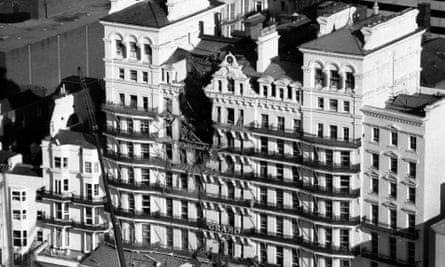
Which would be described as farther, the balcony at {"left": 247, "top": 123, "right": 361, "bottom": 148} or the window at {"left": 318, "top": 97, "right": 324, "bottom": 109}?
the window at {"left": 318, "top": 97, "right": 324, "bottom": 109}

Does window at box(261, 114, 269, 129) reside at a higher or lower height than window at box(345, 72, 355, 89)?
lower

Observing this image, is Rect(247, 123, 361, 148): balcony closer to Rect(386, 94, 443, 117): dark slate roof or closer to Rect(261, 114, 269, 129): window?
Rect(261, 114, 269, 129): window

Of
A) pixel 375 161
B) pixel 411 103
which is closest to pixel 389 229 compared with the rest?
pixel 375 161

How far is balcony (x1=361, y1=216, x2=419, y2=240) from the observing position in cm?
19425

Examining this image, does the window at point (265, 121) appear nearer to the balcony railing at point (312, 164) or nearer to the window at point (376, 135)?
the balcony railing at point (312, 164)

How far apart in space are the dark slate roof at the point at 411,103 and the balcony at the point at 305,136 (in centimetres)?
534

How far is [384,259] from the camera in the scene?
7731 inches

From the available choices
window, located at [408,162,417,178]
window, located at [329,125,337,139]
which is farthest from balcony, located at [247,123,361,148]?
window, located at [408,162,417,178]

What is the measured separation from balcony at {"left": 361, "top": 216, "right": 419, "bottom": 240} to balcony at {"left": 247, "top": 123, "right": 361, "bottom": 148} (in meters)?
8.18

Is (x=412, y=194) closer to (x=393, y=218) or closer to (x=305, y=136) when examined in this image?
(x=393, y=218)

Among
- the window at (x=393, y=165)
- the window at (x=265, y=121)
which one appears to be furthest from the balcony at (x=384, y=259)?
the window at (x=265, y=121)

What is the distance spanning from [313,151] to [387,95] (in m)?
9.45

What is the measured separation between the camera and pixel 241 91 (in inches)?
7854

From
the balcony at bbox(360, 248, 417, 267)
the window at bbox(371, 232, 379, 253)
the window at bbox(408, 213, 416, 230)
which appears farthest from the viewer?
the window at bbox(371, 232, 379, 253)
